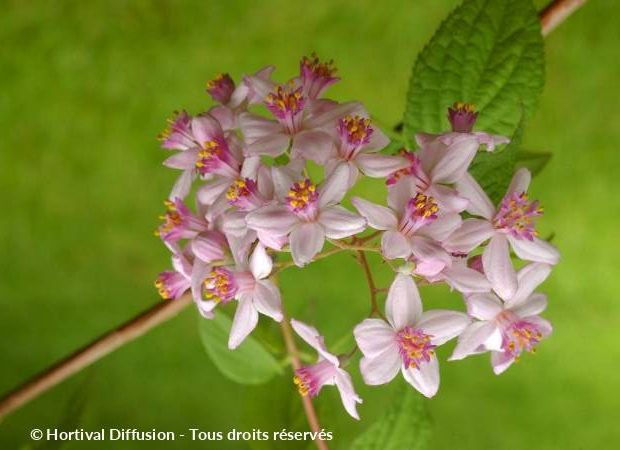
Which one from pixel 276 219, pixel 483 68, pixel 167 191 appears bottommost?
pixel 276 219

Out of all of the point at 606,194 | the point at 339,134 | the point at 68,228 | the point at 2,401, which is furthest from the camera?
the point at 68,228

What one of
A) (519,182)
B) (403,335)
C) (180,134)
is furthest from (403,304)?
(180,134)

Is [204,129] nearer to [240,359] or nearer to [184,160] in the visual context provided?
[184,160]

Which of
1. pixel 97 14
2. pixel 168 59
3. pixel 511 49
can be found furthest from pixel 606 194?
pixel 97 14

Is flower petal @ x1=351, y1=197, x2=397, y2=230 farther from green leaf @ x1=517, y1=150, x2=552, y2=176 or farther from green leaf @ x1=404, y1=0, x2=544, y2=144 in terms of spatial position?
green leaf @ x1=517, y1=150, x2=552, y2=176

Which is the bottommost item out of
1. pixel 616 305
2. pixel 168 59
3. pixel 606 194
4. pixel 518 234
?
pixel 518 234

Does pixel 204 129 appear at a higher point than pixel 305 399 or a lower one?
higher

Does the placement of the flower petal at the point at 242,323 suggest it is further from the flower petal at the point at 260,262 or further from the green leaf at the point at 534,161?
the green leaf at the point at 534,161

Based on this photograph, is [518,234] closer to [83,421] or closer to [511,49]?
[511,49]
